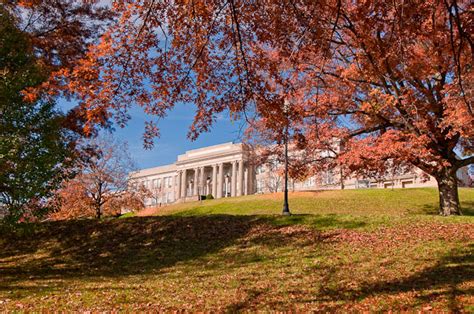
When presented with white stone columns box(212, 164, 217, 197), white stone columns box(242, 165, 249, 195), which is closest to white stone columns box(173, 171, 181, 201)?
white stone columns box(212, 164, 217, 197)

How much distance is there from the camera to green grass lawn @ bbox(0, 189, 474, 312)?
26.4ft

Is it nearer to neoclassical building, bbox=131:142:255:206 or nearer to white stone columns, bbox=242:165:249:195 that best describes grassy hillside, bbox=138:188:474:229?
white stone columns, bbox=242:165:249:195

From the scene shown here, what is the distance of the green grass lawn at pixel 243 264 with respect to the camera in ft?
26.4

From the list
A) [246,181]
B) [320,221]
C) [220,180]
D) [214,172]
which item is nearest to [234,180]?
[246,181]

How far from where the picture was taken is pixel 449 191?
17.0 meters

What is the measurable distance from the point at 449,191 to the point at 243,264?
996cm

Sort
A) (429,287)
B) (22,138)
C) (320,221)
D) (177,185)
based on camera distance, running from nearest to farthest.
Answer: (429,287)
(22,138)
(320,221)
(177,185)

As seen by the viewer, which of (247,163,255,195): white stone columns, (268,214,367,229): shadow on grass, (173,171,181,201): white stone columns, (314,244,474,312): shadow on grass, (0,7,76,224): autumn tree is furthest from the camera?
(173,171,181,201): white stone columns

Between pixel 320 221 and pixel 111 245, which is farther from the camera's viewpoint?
pixel 320 221

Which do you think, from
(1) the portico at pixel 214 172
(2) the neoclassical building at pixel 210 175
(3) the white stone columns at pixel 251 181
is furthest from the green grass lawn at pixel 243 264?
(1) the portico at pixel 214 172

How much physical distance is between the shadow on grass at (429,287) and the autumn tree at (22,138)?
A: 26.0ft

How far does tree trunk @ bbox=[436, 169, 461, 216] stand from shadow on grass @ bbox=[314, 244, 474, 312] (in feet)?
24.5

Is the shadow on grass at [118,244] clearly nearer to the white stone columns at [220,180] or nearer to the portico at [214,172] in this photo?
the portico at [214,172]

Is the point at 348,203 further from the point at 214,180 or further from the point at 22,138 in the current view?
the point at 214,180
